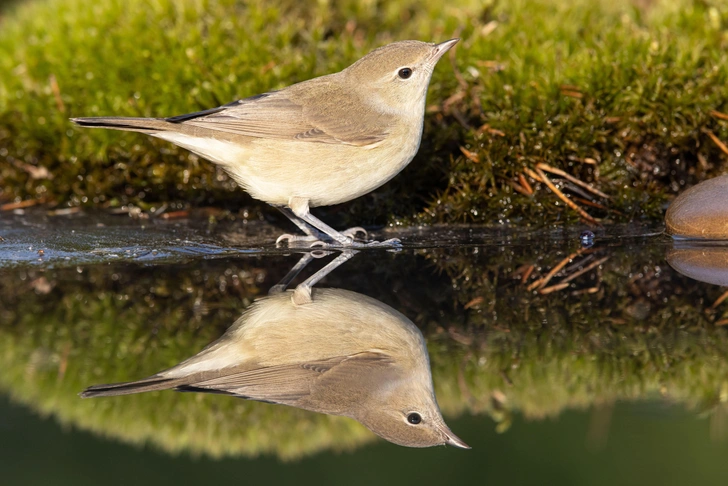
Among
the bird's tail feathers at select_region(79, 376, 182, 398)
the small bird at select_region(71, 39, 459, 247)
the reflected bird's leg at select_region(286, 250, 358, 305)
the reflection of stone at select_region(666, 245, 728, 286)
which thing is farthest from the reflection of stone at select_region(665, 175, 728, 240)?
the bird's tail feathers at select_region(79, 376, 182, 398)

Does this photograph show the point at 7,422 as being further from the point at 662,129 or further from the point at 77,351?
the point at 662,129

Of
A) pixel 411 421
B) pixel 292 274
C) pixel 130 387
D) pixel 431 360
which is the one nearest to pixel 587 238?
pixel 292 274

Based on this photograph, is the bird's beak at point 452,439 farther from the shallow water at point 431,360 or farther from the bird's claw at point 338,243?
the bird's claw at point 338,243

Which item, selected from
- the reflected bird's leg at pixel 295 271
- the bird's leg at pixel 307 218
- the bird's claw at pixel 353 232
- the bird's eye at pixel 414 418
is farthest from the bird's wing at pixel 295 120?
the bird's eye at pixel 414 418

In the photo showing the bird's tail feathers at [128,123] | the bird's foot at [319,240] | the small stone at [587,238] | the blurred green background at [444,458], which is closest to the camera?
the blurred green background at [444,458]

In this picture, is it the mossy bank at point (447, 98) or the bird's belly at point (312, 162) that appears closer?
the bird's belly at point (312, 162)

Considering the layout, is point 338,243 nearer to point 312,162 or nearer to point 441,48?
point 312,162
